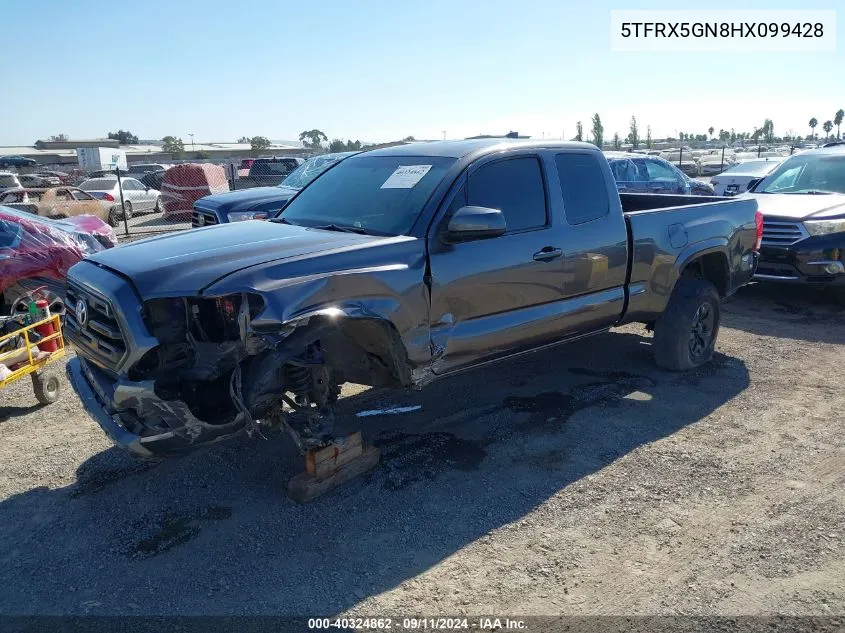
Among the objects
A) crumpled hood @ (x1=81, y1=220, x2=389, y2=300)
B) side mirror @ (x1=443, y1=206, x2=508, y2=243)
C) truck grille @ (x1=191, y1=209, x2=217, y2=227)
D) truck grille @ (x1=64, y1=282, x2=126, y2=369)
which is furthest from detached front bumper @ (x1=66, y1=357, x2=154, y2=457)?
truck grille @ (x1=191, y1=209, x2=217, y2=227)

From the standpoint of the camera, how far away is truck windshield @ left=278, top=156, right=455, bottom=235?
4617 millimetres

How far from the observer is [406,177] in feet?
16.0

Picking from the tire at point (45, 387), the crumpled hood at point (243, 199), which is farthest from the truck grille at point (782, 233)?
the tire at point (45, 387)

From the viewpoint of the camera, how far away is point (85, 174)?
35344 mm

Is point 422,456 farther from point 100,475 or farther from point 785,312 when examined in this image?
point 785,312

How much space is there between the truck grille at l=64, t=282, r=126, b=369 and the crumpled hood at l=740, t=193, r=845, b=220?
24.3 feet

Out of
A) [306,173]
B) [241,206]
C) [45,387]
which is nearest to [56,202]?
[306,173]

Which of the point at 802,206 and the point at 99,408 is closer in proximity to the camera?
the point at 99,408

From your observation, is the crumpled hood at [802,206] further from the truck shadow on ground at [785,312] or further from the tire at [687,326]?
the tire at [687,326]

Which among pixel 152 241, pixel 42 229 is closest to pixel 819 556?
pixel 152 241

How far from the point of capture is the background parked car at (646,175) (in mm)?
15398

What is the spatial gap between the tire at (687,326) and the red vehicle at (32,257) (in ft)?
20.2

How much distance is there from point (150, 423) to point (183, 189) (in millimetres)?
18654

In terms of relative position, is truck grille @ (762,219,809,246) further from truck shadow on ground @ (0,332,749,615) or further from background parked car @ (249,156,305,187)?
background parked car @ (249,156,305,187)
